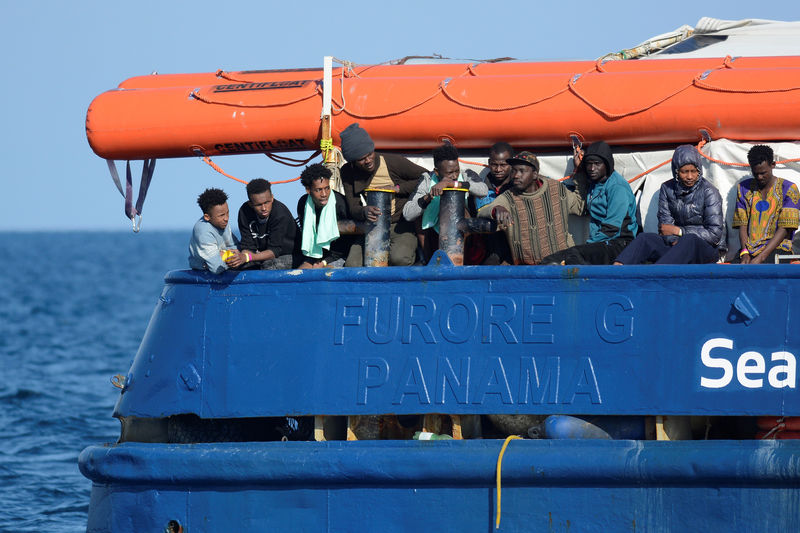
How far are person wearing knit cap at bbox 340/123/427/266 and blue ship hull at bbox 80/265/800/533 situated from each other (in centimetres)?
74

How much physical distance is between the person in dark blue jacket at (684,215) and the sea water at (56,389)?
557cm

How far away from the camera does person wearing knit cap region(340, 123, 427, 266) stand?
7121 millimetres

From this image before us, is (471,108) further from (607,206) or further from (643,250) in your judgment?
(643,250)

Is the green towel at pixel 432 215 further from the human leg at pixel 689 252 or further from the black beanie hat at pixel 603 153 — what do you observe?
the human leg at pixel 689 252

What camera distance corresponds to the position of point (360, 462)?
19.9 ft

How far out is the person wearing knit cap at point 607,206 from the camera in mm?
6980

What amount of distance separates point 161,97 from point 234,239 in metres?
1.64

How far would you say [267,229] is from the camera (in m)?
7.02

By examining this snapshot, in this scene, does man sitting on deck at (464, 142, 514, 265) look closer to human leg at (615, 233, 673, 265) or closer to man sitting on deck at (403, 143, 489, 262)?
man sitting on deck at (403, 143, 489, 262)

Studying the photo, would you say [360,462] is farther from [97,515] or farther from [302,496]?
[97,515]

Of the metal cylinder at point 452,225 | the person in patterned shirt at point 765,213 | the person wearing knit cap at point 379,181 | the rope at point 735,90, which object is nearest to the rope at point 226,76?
the person wearing knit cap at point 379,181

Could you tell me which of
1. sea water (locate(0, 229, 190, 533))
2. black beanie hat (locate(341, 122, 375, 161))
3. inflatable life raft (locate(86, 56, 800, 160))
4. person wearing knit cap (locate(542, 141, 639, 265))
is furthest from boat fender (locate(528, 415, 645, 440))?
sea water (locate(0, 229, 190, 533))

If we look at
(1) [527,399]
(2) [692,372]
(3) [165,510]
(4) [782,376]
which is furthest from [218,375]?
(4) [782,376]

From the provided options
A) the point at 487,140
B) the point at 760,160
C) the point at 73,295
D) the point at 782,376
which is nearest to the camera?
the point at 782,376
